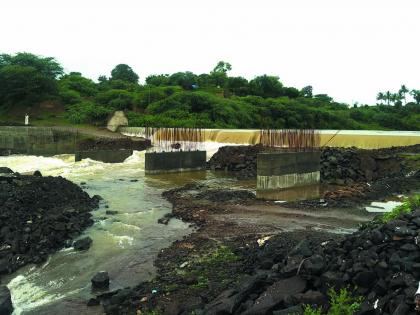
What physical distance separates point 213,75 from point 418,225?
6399cm

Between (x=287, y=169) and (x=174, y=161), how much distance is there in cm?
894

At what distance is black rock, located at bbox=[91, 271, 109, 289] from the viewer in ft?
26.8

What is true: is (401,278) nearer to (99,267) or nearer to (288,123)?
(99,267)

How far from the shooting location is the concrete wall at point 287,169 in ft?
57.5

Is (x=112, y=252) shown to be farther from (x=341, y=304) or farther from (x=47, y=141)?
(x=47, y=141)

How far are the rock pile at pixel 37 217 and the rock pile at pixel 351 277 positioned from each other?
5.66m

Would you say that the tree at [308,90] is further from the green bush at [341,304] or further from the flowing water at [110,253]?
the green bush at [341,304]

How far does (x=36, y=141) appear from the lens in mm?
34781

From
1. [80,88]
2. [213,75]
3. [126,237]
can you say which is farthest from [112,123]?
[126,237]

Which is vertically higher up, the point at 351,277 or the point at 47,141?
the point at 47,141

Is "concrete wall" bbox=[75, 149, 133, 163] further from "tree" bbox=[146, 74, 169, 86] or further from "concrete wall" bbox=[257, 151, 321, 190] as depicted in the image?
"tree" bbox=[146, 74, 169, 86]

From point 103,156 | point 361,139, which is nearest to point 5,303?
point 103,156

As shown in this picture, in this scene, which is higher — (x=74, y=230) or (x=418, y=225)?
(x=418, y=225)

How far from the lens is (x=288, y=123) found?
51.4 metres
